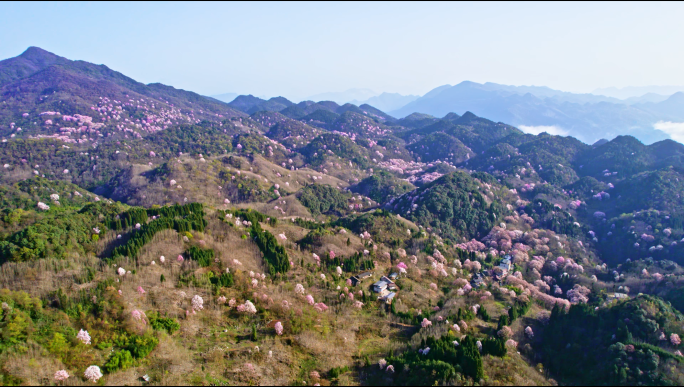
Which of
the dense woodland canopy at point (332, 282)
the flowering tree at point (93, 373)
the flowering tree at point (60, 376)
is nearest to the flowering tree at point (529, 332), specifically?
the dense woodland canopy at point (332, 282)

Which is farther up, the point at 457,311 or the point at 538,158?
the point at 538,158

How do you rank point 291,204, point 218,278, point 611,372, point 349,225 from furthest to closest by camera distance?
point 291,204
point 349,225
point 218,278
point 611,372

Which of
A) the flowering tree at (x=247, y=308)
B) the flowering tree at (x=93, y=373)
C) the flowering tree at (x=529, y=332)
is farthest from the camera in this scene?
the flowering tree at (x=529, y=332)

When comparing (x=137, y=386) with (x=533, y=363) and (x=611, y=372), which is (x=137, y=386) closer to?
(x=533, y=363)

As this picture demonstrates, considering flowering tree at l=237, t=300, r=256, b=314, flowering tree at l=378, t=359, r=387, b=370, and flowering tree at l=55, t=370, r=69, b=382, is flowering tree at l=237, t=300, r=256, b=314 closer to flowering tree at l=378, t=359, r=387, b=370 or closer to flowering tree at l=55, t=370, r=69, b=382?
flowering tree at l=378, t=359, r=387, b=370

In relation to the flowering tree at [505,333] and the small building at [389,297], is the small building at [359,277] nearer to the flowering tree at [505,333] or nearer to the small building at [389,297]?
the small building at [389,297]

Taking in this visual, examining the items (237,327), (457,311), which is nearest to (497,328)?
(457,311)

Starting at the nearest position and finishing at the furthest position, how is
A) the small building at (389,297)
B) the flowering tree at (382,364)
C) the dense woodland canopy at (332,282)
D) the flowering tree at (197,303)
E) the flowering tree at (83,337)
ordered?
the flowering tree at (83,337)
the dense woodland canopy at (332,282)
the flowering tree at (382,364)
the flowering tree at (197,303)
the small building at (389,297)

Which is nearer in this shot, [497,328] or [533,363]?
[533,363]

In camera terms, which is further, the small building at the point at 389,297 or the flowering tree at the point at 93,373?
the small building at the point at 389,297
